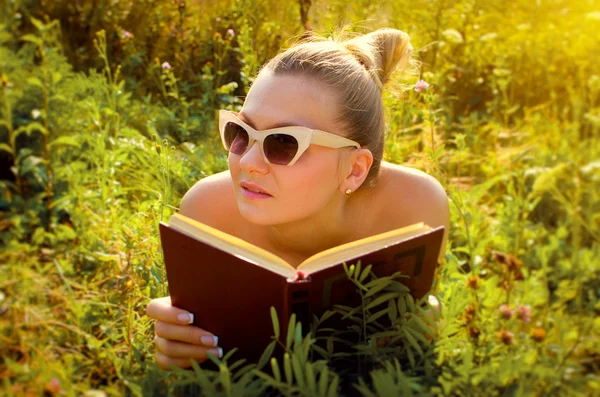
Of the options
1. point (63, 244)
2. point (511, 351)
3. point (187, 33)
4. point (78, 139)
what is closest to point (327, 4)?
point (187, 33)

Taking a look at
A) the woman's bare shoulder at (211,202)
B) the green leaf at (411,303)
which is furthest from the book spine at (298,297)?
the woman's bare shoulder at (211,202)

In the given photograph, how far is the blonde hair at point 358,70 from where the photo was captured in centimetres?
209

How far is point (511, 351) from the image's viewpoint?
1.59m

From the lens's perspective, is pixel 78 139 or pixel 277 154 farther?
pixel 78 139

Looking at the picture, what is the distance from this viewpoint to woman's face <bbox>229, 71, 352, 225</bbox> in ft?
6.48

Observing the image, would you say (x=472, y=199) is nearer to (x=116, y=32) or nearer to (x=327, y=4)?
(x=327, y=4)

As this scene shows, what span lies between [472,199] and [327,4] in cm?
187

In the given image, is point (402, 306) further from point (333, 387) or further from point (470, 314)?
point (333, 387)

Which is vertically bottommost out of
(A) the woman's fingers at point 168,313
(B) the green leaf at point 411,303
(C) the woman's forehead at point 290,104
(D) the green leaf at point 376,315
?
(A) the woman's fingers at point 168,313

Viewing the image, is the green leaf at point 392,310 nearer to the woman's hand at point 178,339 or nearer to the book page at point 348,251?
the book page at point 348,251

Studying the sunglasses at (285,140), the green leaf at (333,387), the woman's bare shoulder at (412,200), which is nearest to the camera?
the green leaf at (333,387)

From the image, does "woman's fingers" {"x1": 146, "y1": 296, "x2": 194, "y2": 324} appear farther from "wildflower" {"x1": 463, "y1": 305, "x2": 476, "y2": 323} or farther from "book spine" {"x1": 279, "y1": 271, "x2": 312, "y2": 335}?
"wildflower" {"x1": 463, "y1": 305, "x2": 476, "y2": 323}

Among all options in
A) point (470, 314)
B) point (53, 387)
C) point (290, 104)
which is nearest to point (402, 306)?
point (470, 314)

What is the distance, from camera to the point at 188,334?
1.79m
